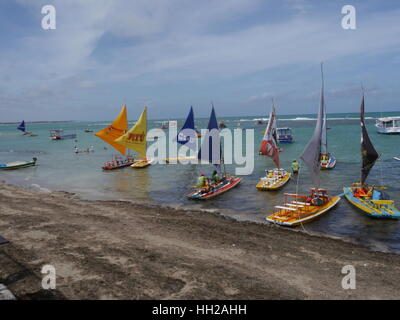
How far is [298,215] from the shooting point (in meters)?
15.6

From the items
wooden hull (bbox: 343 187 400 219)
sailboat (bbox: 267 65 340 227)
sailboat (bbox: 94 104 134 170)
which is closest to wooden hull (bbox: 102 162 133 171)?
sailboat (bbox: 94 104 134 170)

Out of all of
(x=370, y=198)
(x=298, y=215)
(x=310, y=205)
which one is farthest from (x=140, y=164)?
(x=370, y=198)

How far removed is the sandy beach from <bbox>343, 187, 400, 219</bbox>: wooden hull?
4165 mm

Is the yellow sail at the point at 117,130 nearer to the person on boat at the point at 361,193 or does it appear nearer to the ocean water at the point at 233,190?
the ocean water at the point at 233,190

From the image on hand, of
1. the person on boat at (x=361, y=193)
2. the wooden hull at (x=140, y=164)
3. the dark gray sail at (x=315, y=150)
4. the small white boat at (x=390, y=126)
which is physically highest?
the small white boat at (x=390, y=126)

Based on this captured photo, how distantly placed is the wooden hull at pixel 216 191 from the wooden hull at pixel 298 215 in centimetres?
615

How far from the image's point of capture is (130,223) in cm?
1483

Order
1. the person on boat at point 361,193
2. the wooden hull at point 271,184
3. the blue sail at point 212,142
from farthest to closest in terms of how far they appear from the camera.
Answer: the blue sail at point 212,142 < the wooden hull at point 271,184 < the person on boat at point 361,193

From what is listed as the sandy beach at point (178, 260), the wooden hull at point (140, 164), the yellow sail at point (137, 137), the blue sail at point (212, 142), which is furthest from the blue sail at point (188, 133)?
the sandy beach at point (178, 260)

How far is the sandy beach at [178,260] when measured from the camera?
830 cm

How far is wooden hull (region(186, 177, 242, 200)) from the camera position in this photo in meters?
21.2
